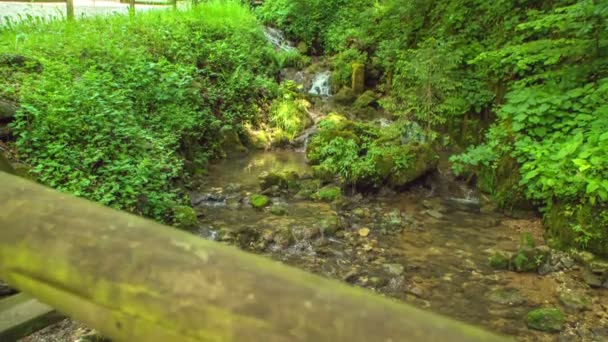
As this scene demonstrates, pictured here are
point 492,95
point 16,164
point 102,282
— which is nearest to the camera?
point 102,282

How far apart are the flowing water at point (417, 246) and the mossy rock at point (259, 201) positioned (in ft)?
0.33

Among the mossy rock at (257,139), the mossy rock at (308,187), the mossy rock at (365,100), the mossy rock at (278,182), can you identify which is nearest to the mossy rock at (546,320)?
the mossy rock at (308,187)

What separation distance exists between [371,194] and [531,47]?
3.30 metres

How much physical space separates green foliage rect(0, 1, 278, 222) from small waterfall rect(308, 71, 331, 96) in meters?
→ 1.32

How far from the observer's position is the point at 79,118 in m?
4.85

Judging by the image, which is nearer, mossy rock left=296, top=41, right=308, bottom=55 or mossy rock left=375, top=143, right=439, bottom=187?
mossy rock left=375, top=143, right=439, bottom=187

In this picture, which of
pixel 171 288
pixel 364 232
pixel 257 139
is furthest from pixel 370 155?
pixel 171 288

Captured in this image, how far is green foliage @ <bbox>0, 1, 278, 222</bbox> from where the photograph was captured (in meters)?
4.59

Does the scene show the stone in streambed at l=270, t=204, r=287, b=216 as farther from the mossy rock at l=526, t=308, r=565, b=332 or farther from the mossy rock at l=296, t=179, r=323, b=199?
the mossy rock at l=526, t=308, r=565, b=332

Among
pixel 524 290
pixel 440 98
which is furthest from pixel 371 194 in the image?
pixel 524 290

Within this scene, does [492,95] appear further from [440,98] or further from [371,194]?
[371,194]

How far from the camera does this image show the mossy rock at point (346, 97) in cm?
1162

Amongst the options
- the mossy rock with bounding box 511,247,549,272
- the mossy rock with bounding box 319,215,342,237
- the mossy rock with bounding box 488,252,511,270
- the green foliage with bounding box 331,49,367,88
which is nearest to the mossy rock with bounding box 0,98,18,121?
the mossy rock with bounding box 319,215,342,237

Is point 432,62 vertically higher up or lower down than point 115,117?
higher up
